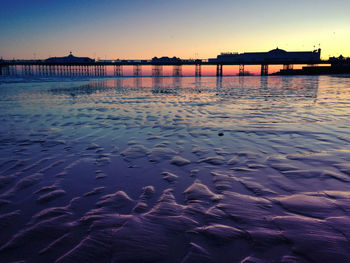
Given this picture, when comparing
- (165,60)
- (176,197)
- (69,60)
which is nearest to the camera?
(176,197)

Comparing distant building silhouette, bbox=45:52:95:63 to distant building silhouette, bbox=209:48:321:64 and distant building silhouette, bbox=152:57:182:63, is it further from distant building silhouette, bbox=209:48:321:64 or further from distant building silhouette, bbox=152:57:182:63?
distant building silhouette, bbox=209:48:321:64

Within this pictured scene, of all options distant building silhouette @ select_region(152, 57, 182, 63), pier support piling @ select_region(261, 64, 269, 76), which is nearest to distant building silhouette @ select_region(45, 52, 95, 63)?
distant building silhouette @ select_region(152, 57, 182, 63)

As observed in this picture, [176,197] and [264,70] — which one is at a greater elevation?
[264,70]

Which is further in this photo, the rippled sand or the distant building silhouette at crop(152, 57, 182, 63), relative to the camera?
the distant building silhouette at crop(152, 57, 182, 63)

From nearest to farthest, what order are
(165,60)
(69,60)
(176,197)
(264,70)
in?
(176,197) < (264,70) < (165,60) < (69,60)

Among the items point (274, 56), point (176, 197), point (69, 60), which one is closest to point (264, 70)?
point (274, 56)

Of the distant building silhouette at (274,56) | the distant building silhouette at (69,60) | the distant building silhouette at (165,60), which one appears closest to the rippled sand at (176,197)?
the distant building silhouette at (165,60)

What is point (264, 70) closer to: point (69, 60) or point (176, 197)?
point (69, 60)

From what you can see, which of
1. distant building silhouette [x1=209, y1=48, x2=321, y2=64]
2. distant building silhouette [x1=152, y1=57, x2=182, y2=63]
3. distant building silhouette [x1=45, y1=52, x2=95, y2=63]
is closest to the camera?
Result: distant building silhouette [x1=152, y1=57, x2=182, y2=63]

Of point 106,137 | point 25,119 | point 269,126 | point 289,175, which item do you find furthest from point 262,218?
point 25,119

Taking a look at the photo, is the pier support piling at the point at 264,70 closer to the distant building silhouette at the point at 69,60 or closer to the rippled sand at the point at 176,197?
the distant building silhouette at the point at 69,60

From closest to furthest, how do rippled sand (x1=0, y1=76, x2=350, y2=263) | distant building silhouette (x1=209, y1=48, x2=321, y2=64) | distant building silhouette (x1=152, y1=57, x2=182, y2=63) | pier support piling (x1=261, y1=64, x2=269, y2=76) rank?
rippled sand (x1=0, y1=76, x2=350, y2=263)
distant building silhouette (x1=152, y1=57, x2=182, y2=63)
pier support piling (x1=261, y1=64, x2=269, y2=76)
distant building silhouette (x1=209, y1=48, x2=321, y2=64)

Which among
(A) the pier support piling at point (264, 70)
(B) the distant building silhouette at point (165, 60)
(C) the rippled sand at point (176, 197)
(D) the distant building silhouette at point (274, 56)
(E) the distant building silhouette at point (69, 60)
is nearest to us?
(C) the rippled sand at point (176, 197)

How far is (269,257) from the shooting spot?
1679mm
